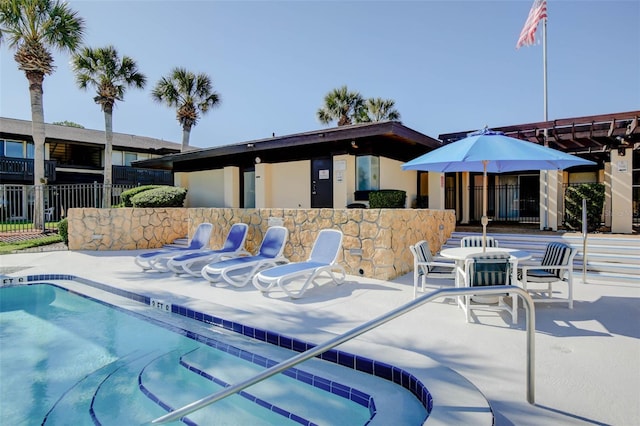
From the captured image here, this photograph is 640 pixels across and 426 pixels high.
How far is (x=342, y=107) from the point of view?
25.8 metres

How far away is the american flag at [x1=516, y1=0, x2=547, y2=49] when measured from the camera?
1588 centimetres

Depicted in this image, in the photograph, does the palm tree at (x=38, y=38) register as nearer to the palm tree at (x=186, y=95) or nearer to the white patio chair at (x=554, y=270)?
the palm tree at (x=186, y=95)

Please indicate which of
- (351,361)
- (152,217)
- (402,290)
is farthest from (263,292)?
(152,217)

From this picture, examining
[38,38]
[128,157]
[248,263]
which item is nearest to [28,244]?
[38,38]

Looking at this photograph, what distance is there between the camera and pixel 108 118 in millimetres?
21141

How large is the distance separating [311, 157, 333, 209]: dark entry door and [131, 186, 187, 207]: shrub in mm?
6599

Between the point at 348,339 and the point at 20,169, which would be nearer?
the point at 348,339

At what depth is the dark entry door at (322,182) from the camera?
1349 cm

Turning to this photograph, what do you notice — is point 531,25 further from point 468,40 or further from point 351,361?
point 351,361

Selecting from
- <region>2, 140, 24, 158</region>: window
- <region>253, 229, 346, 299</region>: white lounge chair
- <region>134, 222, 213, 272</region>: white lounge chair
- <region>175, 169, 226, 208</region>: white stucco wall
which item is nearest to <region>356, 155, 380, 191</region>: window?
<region>253, 229, 346, 299</region>: white lounge chair

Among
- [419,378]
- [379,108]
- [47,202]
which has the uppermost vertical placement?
[379,108]

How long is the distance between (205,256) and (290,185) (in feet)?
22.0

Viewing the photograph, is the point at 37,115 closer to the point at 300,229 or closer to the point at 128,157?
the point at 128,157

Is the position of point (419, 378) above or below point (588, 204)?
below
